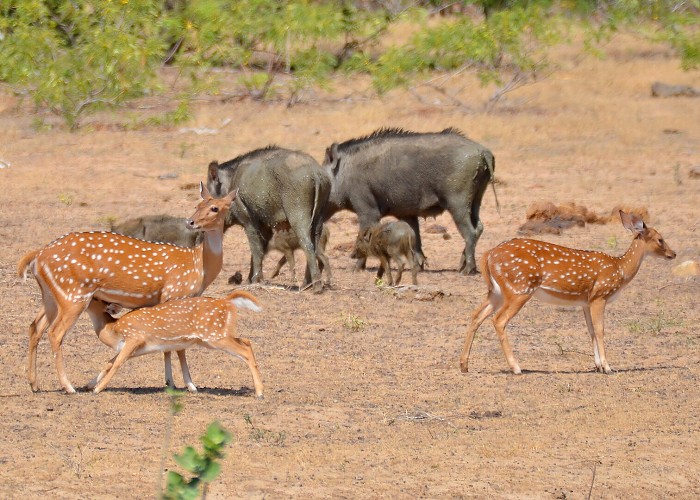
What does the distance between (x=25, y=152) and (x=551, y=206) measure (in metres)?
9.52

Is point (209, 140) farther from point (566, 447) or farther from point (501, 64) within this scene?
point (566, 447)

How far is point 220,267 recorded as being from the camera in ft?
33.9

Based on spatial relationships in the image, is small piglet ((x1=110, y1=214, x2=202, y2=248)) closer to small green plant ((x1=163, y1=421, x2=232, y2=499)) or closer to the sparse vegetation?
the sparse vegetation

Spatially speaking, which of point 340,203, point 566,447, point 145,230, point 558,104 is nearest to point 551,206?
point 340,203

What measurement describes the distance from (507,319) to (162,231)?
19.4 feet

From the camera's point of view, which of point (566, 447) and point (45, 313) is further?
point (45, 313)

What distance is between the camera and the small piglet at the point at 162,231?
51.8 ft

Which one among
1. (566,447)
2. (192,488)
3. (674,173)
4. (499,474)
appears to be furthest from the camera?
(674,173)

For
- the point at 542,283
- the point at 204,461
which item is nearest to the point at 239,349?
the point at 542,283

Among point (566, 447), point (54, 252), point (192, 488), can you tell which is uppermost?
point (192, 488)

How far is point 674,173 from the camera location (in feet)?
76.9

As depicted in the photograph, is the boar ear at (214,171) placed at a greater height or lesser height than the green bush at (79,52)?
greater

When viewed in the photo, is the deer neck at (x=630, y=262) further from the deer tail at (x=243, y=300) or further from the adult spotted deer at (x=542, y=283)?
the deer tail at (x=243, y=300)

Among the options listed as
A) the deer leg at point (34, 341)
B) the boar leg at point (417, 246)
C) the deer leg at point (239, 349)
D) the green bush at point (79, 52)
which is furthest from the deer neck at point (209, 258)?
the green bush at point (79, 52)
